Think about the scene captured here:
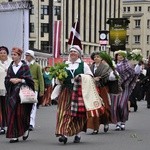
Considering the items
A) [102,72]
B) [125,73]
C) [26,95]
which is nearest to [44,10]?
[125,73]

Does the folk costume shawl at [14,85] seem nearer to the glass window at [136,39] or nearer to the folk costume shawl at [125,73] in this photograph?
the folk costume shawl at [125,73]

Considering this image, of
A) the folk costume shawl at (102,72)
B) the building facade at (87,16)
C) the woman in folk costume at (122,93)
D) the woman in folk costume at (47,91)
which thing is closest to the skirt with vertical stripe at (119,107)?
the woman in folk costume at (122,93)

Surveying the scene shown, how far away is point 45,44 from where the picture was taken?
10075cm

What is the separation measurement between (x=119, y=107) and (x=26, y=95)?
11.7 feet

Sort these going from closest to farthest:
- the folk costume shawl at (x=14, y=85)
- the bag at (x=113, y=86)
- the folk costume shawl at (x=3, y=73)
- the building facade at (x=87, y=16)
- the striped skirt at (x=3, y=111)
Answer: the folk costume shawl at (x=14, y=85)
the folk costume shawl at (x=3, y=73)
the striped skirt at (x=3, y=111)
the bag at (x=113, y=86)
the building facade at (x=87, y=16)

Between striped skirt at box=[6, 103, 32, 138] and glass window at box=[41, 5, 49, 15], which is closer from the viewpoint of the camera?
striped skirt at box=[6, 103, 32, 138]

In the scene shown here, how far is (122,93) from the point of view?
14992mm

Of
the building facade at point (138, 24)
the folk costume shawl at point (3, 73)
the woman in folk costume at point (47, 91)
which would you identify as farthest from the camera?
the building facade at point (138, 24)

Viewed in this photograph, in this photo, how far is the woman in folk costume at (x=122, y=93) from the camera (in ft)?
48.3

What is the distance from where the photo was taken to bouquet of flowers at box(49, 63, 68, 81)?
11.6 metres

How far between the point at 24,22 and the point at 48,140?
1086cm

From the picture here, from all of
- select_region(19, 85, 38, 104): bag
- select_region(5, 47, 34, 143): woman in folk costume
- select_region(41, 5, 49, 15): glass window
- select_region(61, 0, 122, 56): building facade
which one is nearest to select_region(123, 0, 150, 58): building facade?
select_region(61, 0, 122, 56): building facade

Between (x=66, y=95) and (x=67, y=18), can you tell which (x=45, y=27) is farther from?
(x=66, y=95)

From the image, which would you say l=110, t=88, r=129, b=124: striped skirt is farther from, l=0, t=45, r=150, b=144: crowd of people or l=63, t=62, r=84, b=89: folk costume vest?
l=63, t=62, r=84, b=89: folk costume vest
